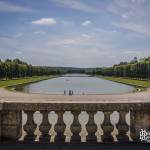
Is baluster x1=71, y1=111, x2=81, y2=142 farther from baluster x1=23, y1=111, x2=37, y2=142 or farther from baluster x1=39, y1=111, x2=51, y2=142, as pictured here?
baluster x1=23, y1=111, x2=37, y2=142

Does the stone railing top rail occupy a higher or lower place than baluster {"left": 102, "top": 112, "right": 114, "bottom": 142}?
higher

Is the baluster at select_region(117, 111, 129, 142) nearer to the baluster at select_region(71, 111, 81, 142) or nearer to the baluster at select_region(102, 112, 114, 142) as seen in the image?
the baluster at select_region(102, 112, 114, 142)

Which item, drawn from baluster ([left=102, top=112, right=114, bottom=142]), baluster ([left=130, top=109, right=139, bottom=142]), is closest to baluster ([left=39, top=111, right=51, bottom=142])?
baluster ([left=102, top=112, right=114, bottom=142])

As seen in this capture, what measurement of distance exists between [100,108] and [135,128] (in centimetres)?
81

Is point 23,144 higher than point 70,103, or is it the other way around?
point 70,103

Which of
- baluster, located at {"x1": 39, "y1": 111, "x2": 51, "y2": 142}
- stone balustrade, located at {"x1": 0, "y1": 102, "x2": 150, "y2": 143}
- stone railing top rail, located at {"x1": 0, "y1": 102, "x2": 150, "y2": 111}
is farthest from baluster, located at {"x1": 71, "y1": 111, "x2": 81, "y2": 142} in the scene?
baluster, located at {"x1": 39, "y1": 111, "x2": 51, "y2": 142}

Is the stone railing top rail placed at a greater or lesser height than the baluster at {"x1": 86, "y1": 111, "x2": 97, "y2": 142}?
greater

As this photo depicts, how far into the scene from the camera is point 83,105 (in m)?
7.26

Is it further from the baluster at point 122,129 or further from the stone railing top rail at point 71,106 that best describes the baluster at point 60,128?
the baluster at point 122,129

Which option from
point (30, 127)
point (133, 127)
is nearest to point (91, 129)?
point (133, 127)

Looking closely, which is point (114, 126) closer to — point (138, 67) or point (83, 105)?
point (83, 105)

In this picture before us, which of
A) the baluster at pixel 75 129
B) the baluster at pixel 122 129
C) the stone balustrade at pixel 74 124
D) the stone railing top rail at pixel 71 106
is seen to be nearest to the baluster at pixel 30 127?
the stone balustrade at pixel 74 124

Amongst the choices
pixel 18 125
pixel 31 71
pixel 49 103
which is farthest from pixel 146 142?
pixel 31 71

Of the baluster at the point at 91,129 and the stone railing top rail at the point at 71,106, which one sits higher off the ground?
the stone railing top rail at the point at 71,106
